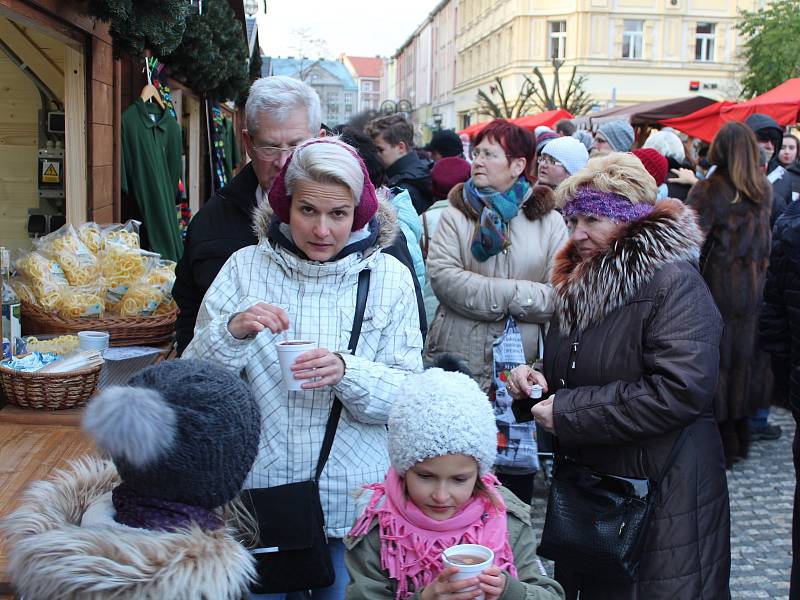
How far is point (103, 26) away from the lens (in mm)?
5277

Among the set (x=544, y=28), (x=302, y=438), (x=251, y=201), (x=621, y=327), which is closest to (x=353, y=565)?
(x=302, y=438)

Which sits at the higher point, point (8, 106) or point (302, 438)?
point (8, 106)

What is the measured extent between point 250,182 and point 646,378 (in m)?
1.58

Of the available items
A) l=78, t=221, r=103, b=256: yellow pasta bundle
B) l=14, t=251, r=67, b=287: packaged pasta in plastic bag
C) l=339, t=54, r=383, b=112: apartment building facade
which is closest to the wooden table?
l=14, t=251, r=67, b=287: packaged pasta in plastic bag

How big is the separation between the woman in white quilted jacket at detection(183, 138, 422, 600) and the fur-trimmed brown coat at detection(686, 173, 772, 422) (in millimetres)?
3840

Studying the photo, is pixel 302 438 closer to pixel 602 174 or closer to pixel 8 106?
pixel 602 174

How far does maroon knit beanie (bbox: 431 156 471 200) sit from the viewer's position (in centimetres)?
704

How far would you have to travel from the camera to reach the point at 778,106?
9500 mm

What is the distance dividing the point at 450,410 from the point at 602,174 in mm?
1302

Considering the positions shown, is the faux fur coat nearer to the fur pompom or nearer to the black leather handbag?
the fur pompom

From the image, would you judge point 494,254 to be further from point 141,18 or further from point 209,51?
point 209,51

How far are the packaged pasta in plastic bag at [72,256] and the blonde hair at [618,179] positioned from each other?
2301 mm

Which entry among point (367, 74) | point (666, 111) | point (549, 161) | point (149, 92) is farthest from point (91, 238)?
point (367, 74)

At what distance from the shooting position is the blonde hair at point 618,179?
2.98m
